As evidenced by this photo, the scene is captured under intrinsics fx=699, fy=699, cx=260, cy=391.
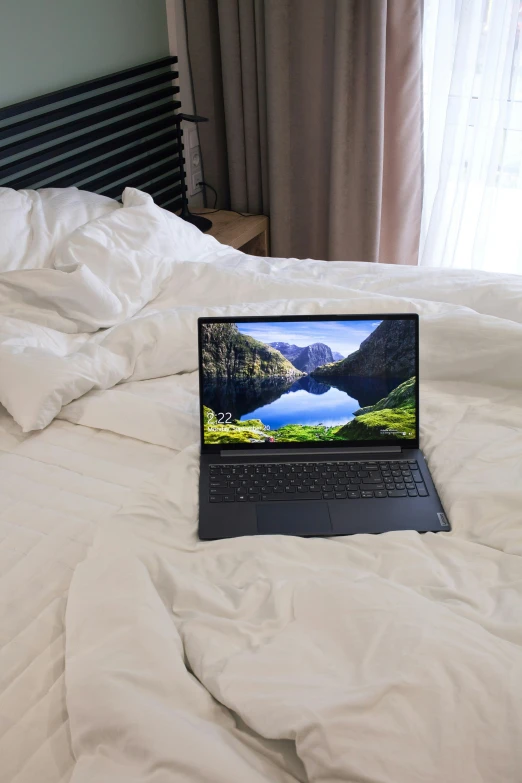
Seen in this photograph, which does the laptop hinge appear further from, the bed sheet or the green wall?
Result: the green wall

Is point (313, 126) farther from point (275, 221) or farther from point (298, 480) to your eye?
point (298, 480)

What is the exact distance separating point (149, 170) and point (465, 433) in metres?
1.86

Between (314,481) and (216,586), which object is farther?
(314,481)

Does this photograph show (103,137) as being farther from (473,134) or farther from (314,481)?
(314,481)

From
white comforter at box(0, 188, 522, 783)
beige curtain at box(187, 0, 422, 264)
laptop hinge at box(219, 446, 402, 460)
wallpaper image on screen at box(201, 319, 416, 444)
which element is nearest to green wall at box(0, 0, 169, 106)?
beige curtain at box(187, 0, 422, 264)

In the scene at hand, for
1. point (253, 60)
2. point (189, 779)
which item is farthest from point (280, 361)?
point (253, 60)

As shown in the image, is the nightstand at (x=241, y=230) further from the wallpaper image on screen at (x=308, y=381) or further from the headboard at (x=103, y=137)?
the wallpaper image on screen at (x=308, y=381)

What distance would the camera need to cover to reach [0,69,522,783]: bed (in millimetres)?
703

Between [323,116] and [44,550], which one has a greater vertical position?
[323,116]

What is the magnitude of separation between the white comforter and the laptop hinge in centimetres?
6

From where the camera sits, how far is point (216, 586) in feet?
3.10

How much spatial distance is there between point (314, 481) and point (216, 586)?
287 mm

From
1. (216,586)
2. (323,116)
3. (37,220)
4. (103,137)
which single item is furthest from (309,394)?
(323,116)

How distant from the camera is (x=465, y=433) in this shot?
4.06 feet
